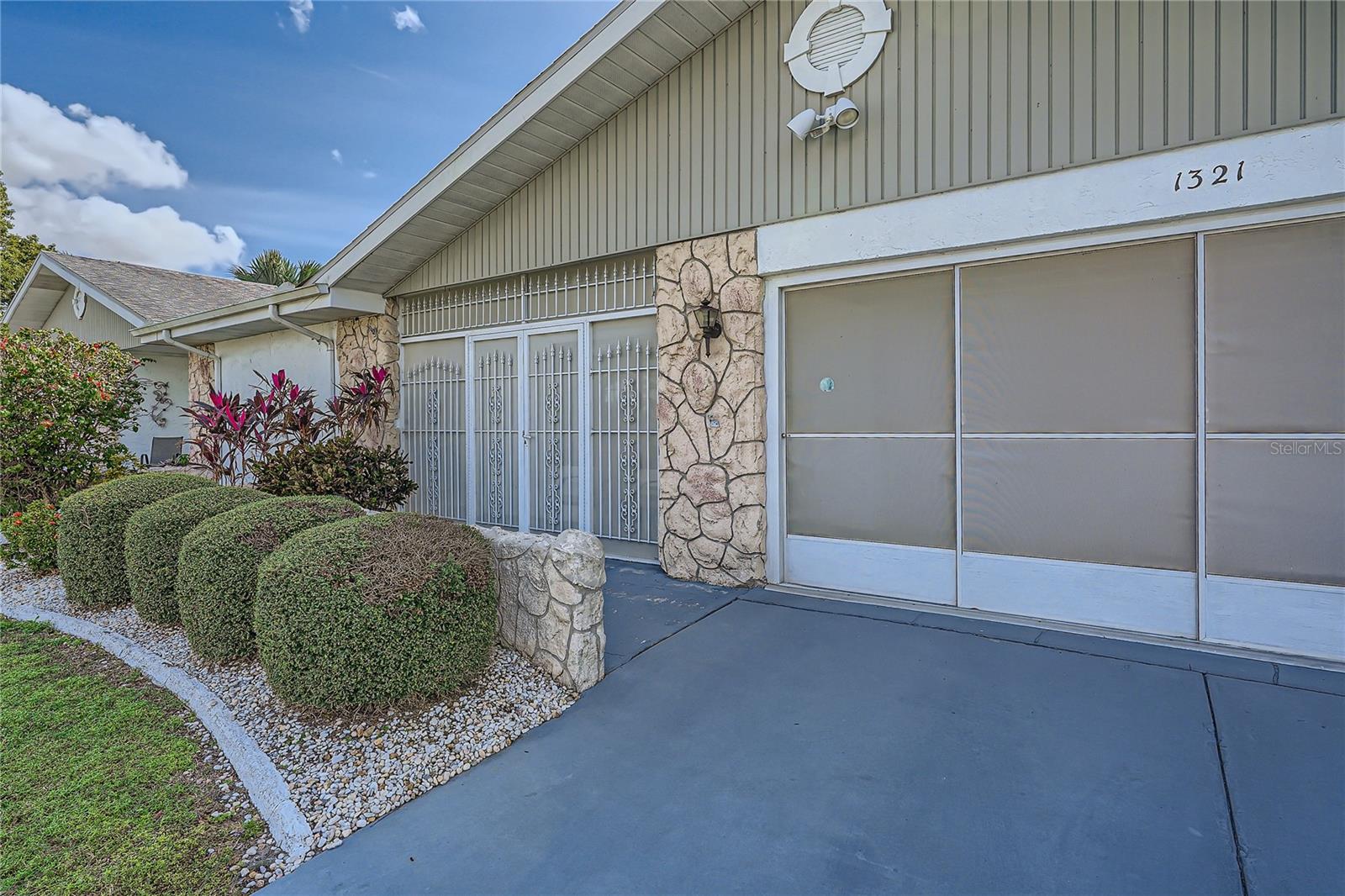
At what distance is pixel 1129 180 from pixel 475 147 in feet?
17.4

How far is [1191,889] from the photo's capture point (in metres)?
1.98

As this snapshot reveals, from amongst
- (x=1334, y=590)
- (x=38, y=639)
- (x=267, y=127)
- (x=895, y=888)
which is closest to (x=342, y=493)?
(x=38, y=639)

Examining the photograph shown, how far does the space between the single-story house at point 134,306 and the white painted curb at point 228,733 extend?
8.14m

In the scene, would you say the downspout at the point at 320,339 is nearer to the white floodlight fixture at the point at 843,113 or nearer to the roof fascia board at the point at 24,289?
the white floodlight fixture at the point at 843,113

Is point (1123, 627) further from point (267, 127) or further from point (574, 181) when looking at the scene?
point (267, 127)

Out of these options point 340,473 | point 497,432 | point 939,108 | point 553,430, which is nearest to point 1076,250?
point 939,108

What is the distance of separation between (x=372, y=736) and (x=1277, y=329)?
5272mm

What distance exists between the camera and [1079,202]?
158 inches

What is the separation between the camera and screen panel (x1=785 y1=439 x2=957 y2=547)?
4672 millimetres

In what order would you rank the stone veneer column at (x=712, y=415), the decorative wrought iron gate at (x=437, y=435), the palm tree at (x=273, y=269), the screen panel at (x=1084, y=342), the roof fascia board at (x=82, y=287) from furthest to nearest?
1. the palm tree at (x=273, y=269)
2. the roof fascia board at (x=82, y=287)
3. the decorative wrought iron gate at (x=437, y=435)
4. the stone veneer column at (x=712, y=415)
5. the screen panel at (x=1084, y=342)

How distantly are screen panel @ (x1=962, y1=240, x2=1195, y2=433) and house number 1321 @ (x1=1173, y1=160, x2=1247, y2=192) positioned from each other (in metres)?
0.34

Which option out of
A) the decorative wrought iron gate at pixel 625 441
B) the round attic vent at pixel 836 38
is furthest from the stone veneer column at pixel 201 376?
the round attic vent at pixel 836 38

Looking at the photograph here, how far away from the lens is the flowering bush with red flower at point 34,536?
19.3 feet

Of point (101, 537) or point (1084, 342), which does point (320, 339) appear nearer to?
point (101, 537)
